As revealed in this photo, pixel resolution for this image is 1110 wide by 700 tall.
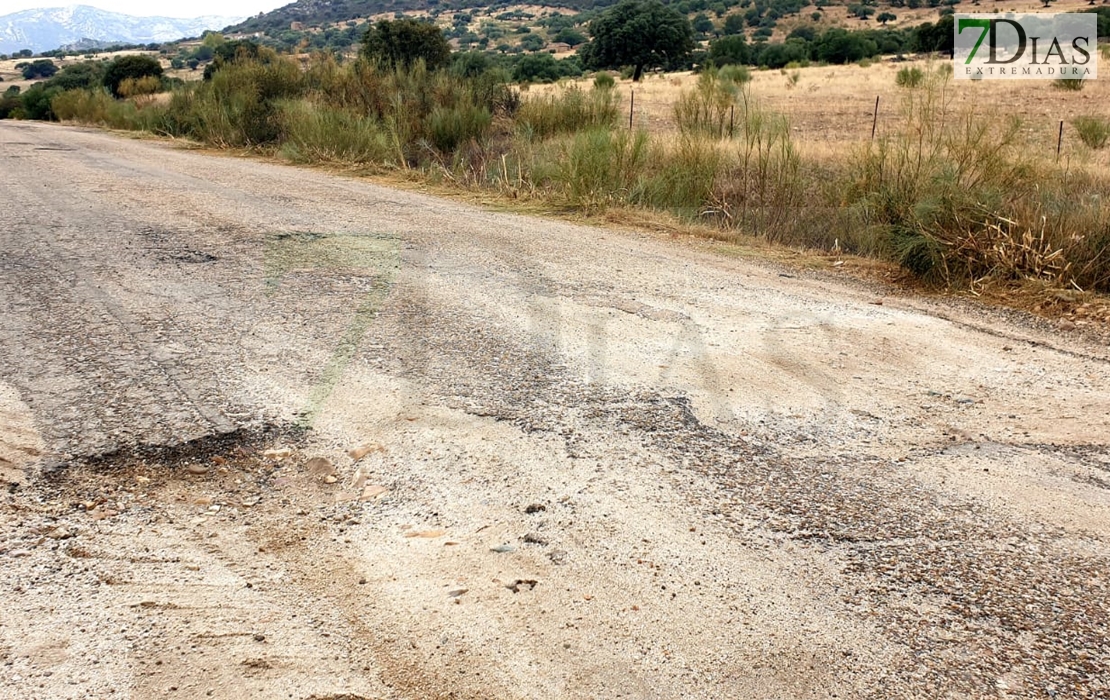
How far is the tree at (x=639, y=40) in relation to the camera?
48.8 m

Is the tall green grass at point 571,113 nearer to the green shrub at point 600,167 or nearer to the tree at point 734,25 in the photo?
the green shrub at point 600,167

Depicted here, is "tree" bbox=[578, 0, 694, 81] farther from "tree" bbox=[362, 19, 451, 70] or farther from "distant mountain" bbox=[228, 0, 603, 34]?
"distant mountain" bbox=[228, 0, 603, 34]

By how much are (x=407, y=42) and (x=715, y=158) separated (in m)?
16.3

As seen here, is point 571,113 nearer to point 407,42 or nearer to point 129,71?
point 407,42

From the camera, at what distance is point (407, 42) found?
24703mm

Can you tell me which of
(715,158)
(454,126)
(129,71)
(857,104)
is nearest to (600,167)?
(715,158)

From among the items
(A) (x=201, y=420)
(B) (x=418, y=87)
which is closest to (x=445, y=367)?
(A) (x=201, y=420)

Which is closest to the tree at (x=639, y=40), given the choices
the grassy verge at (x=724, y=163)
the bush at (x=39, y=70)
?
the grassy verge at (x=724, y=163)

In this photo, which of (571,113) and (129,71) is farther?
(129,71)

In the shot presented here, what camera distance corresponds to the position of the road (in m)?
2.63

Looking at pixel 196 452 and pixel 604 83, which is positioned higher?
pixel 604 83

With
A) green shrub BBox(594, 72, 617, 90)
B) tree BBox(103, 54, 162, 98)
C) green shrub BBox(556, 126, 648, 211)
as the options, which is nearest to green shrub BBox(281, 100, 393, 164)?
green shrub BBox(594, 72, 617, 90)

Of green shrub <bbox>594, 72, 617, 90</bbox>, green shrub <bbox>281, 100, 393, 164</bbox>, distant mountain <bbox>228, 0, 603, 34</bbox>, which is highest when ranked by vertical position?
distant mountain <bbox>228, 0, 603, 34</bbox>

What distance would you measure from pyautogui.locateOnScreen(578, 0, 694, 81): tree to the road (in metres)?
44.8
